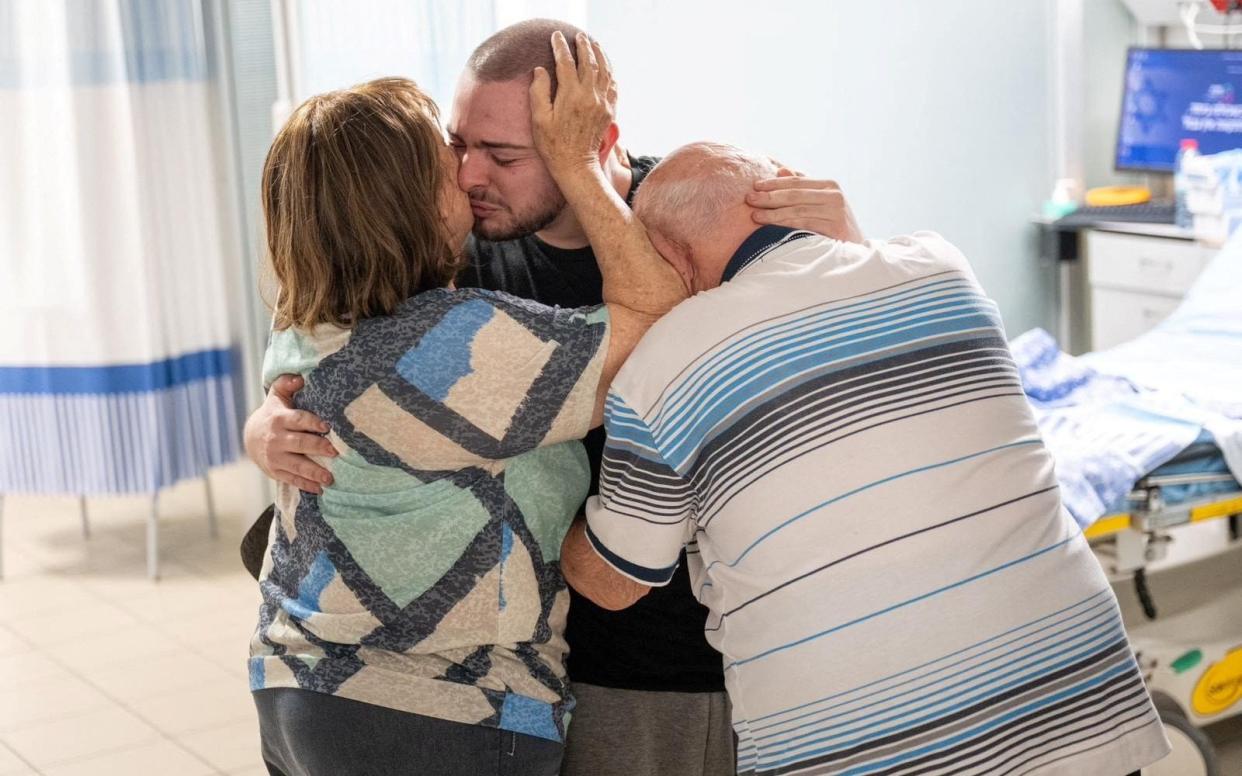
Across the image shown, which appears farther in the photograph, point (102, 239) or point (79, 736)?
point (102, 239)

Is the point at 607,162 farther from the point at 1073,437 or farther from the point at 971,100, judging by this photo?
the point at 971,100

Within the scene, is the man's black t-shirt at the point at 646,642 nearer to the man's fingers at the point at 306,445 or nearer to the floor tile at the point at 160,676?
the man's fingers at the point at 306,445

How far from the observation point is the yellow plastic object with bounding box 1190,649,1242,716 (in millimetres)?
2797

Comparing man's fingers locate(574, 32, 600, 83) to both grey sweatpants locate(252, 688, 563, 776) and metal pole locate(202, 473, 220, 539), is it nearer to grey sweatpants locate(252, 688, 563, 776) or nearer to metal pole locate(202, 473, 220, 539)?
grey sweatpants locate(252, 688, 563, 776)

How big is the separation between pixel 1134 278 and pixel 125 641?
3009 millimetres

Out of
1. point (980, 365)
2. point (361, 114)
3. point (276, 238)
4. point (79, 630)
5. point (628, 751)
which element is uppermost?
point (361, 114)

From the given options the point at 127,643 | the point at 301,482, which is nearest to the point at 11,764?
the point at 127,643

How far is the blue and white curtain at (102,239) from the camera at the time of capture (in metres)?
4.06

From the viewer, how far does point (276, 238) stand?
4.78ft

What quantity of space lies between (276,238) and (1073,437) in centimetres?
177

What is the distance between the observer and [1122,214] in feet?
14.9

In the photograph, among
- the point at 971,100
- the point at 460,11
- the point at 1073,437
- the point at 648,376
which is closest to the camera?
the point at 648,376

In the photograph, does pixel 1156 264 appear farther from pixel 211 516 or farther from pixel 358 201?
pixel 358 201

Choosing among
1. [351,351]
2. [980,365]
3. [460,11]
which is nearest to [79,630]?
[460,11]
